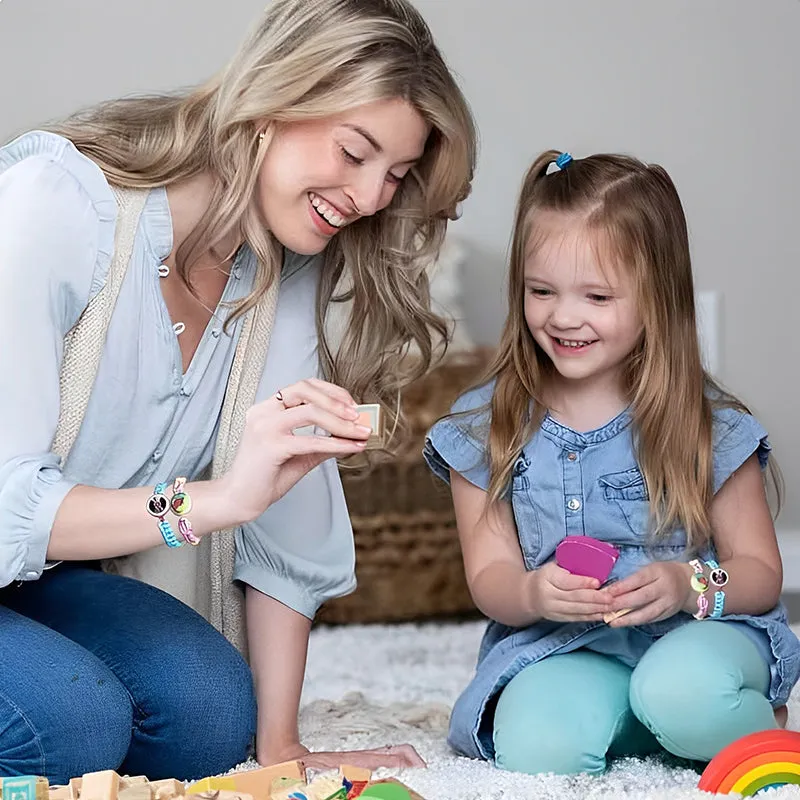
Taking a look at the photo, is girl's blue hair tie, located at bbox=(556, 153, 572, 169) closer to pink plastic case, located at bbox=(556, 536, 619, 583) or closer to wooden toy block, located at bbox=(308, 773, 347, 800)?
pink plastic case, located at bbox=(556, 536, 619, 583)

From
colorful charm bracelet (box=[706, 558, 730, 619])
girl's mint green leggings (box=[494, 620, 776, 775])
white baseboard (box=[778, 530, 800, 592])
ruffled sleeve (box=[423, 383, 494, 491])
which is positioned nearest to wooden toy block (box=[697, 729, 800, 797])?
girl's mint green leggings (box=[494, 620, 776, 775])

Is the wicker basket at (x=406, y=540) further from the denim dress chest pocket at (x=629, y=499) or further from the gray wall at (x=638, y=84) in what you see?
the denim dress chest pocket at (x=629, y=499)

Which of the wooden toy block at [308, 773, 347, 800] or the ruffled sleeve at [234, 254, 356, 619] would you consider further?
the ruffled sleeve at [234, 254, 356, 619]

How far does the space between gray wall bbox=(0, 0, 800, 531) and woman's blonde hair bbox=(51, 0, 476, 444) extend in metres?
1.53

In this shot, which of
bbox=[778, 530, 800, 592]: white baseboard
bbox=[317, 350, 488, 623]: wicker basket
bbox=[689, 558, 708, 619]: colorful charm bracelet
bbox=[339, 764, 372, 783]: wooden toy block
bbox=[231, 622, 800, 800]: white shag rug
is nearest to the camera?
bbox=[339, 764, 372, 783]: wooden toy block

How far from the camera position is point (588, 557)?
1243 millimetres

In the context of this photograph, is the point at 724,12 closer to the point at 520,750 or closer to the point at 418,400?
the point at 418,400

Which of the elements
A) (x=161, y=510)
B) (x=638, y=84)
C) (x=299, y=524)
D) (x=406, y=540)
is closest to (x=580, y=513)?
(x=299, y=524)

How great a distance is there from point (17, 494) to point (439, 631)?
4.30 feet

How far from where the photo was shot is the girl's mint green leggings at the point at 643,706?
123 cm

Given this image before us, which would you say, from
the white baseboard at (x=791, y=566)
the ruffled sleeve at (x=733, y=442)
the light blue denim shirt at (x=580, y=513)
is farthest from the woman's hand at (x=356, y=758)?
the white baseboard at (x=791, y=566)

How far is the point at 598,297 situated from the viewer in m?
1.38

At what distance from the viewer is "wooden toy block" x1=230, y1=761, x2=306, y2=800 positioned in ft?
3.27

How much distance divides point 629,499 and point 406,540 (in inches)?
40.3
